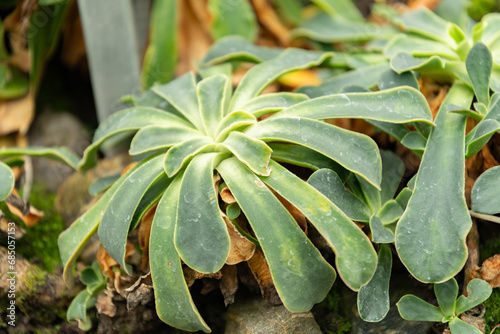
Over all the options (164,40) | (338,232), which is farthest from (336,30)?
(338,232)

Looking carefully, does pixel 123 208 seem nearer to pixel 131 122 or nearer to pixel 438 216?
pixel 131 122

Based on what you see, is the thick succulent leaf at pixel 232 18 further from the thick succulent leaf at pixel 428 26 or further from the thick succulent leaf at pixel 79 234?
the thick succulent leaf at pixel 79 234

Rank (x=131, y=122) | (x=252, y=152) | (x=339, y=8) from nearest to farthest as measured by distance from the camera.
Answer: (x=252, y=152), (x=131, y=122), (x=339, y=8)

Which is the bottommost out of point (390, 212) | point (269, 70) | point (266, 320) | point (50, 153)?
point (266, 320)

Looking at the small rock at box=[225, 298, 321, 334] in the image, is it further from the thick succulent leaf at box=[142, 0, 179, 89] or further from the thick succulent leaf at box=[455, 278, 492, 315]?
the thick succulent leaf at box=[142, 0, 179, 89]

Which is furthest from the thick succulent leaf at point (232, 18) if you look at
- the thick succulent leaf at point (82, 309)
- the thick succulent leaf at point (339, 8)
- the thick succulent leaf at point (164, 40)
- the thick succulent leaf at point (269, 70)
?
the thick succulent leaf at point (82, 309)

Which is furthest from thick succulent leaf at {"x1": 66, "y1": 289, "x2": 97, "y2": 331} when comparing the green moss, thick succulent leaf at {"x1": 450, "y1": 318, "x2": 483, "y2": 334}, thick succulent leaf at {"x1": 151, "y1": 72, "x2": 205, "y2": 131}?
thick succulent leaf at {"x1": 450, "y1": 318, "x2": 483, "y2": 334}
